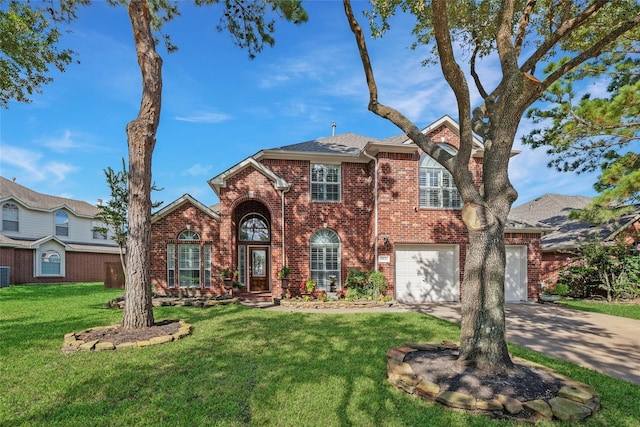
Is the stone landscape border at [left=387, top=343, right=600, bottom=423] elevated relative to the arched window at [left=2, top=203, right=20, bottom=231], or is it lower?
lower

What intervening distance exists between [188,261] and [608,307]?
16.3m

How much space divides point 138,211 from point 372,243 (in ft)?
27.9

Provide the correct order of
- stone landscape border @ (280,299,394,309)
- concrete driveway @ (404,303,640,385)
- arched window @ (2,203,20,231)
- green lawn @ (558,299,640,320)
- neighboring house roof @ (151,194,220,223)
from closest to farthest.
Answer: concrete driveway @ (404,303,640,385)
green lawn @ (558,299,640,320)
stone landscape border @ (280,299,394,309)
neighboring house roof @ (151,194,220,223)
arched window @ (2,203,20,231)

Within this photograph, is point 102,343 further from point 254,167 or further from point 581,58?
point 581,58

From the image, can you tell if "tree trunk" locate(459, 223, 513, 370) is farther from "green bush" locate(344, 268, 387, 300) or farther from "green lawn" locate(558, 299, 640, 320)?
"green lawn" locate(558, 299, 640, 320)

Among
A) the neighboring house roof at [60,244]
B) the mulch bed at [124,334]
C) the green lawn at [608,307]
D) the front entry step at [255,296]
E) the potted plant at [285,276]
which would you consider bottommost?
the green lawn at [608,307]

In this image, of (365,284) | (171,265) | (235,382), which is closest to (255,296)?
(171,265)

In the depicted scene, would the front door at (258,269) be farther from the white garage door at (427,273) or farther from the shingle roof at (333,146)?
the white garage door at (427,273)

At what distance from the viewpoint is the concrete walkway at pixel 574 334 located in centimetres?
576

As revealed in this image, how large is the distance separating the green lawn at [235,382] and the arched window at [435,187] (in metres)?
6.28

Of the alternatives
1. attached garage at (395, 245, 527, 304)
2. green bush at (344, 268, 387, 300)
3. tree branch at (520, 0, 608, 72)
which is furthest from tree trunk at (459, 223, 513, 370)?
attached garage at (395, 245, 527, 304)

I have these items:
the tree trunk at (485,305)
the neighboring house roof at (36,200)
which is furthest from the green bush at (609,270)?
the neighboring house roof at (36,200)

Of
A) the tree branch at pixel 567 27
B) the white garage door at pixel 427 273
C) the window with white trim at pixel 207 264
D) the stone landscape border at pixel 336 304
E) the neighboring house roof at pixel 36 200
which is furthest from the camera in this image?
the neighboring house roof at pixel 36 200

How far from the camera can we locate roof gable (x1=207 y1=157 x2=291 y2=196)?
41.7 ft
